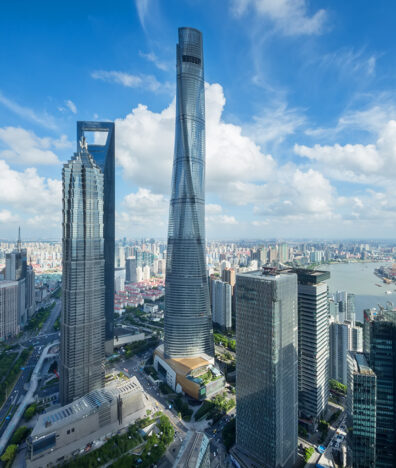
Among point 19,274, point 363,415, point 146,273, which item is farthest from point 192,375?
point 146,273

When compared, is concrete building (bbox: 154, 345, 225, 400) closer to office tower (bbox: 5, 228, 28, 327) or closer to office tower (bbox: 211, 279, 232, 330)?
office tower (bbox: 211, 279, 232, 330)

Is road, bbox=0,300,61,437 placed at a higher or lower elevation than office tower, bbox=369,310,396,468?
lower

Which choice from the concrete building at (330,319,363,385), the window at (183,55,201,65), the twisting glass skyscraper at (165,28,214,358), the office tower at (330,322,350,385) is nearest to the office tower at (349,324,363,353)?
the concrete building at (330,319,363,385)

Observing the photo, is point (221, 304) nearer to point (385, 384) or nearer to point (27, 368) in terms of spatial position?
point (27, 368)

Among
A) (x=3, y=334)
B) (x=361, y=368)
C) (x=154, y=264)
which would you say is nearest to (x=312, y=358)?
(x=361, y=368)

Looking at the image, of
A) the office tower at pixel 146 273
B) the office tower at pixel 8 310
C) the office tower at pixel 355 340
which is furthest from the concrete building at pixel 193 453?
the office tower at pixel 146 273

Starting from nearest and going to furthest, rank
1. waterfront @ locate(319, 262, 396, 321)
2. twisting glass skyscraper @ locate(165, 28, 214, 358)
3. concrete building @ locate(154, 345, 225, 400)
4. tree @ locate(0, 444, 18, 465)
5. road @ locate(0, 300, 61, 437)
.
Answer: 1. tree @ locate(0, 444, 18, 465)
2. road @ locate(0, 300, 61, 437)
3. concrete building @ locate(154, 345, 225, 400)
4. twisting glass skyscraper @ locate(165, 28, 214, 358)
5. waterfront @ locate(319, 262, 396, 321)
